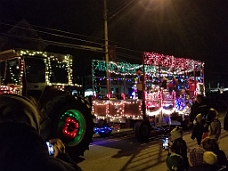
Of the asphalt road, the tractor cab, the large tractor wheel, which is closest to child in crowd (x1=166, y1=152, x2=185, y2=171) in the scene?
the asphalt road

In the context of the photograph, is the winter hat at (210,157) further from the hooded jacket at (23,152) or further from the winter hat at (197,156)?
the hooded jacket at (23,152)

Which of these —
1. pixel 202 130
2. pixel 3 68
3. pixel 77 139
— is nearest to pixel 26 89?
pixel 3 68

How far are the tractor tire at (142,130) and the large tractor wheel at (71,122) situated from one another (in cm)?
292

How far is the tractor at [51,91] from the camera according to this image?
7.38m

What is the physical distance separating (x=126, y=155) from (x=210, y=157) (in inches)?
106

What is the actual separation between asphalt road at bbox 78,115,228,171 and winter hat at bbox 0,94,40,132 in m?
5.77

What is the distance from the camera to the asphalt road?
7.21 meters

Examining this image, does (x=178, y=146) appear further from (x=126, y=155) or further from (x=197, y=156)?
(x=126, y=155)

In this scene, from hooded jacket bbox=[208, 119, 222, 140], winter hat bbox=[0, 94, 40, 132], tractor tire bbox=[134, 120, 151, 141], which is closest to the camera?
winter hat bbox=[0, 94, 40, 132]

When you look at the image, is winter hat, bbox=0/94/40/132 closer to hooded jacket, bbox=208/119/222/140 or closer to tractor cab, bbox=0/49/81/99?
tractor cab, bbox=0/49/81/99

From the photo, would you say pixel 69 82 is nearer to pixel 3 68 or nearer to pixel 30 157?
pixel 3 68

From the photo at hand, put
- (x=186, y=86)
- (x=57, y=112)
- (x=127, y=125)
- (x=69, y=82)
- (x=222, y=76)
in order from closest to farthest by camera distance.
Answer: (x=57, y=112) → (x=69, y=82) → (x=127, y=125) → (x=186, y=86) → (x=222, y=76)

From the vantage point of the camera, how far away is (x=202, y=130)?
7.48 metres

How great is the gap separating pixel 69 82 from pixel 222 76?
43788mm
